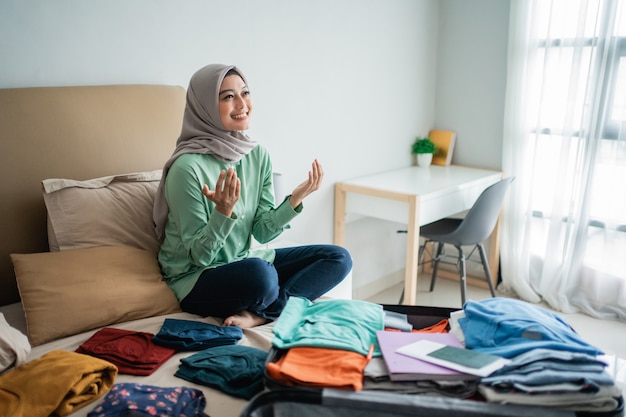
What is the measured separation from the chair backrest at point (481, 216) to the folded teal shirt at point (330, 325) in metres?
1.31

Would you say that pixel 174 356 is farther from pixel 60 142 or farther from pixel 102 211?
pixel 60 142

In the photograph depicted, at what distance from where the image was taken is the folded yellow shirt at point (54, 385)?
132cm

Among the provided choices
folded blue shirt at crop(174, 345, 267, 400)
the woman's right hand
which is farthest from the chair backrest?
folded blue shirt at crop(174, 345, 267, 400)

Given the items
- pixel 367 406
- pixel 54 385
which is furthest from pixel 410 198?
pixel 54 385

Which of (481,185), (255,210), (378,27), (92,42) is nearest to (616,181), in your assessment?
(481,185)

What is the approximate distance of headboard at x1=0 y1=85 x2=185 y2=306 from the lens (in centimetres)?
185

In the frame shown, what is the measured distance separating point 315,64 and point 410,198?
31.0 inches

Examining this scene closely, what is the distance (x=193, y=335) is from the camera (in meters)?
1.69

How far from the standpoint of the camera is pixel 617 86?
285 cm

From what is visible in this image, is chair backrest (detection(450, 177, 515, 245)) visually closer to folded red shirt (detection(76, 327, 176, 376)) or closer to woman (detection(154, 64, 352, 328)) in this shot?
woman (detection(154, 64, 352, 328))

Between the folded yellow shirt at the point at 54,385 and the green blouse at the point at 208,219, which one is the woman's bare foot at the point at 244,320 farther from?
the folded yellow shirt at the point at 54,385

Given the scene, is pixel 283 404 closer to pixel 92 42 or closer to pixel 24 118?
pixel 24 118

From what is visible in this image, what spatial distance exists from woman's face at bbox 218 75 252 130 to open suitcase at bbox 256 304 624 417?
1.02 m

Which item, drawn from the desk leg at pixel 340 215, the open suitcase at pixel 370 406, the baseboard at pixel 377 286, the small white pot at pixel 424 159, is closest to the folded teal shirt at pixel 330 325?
the open suitcase at pixel 370 406
